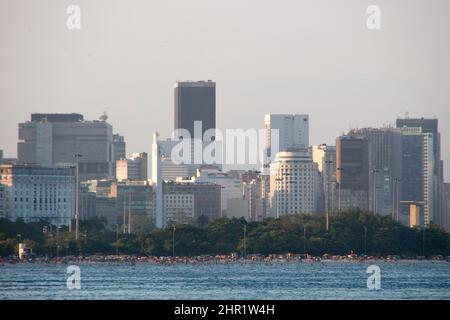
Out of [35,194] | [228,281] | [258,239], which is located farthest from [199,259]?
[35,194]

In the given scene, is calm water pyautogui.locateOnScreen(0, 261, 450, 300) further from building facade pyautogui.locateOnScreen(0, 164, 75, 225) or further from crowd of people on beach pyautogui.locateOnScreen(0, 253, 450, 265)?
building facade pyautogui.locateOnScreen(0, 164, 75, 225)

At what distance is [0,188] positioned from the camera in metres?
191

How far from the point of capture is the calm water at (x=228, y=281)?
2830 inches

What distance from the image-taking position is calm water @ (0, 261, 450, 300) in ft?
236

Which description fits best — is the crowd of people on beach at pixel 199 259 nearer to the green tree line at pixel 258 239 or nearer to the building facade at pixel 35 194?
the green tree line at pixel 258 239

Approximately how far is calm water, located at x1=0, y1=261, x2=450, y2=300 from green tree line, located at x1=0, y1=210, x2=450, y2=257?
994cm

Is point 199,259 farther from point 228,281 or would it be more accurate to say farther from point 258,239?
point 228,281

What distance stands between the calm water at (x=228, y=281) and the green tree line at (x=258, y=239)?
9.94 metres

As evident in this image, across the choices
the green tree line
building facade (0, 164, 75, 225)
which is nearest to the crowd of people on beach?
the green tree line

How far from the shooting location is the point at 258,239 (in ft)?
443

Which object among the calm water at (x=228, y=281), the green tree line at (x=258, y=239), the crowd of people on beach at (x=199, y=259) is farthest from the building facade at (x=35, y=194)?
the calm water at (x=228, y=281)
